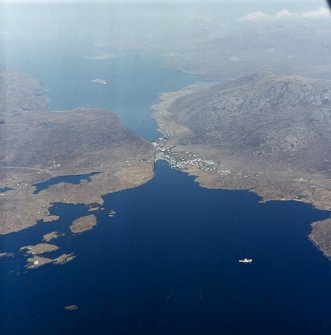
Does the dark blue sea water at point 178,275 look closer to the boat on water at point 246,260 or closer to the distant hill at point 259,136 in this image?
the boat on water at point 246,260

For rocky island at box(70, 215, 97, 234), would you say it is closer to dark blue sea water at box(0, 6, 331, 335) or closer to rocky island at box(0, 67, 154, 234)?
dark blue sea water at box(0, 6, 331, 335)

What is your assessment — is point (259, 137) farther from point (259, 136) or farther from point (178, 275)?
point (178, 275)

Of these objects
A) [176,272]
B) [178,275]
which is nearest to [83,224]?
[176,272]

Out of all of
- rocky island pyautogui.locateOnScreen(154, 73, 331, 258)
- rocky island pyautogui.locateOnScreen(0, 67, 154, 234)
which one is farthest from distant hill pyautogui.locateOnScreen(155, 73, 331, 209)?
rocky island pyautogui.locateOnScreen(0, 67, 154, 234)

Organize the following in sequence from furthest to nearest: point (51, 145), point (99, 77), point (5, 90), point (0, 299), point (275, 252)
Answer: point (99, 77)
point (5, 90)
point (51, 145)
point (275, 252)
point (0, 299)

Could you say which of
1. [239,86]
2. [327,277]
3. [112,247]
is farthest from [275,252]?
[239,86]

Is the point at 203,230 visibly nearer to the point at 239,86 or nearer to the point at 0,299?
the point at 0,299
